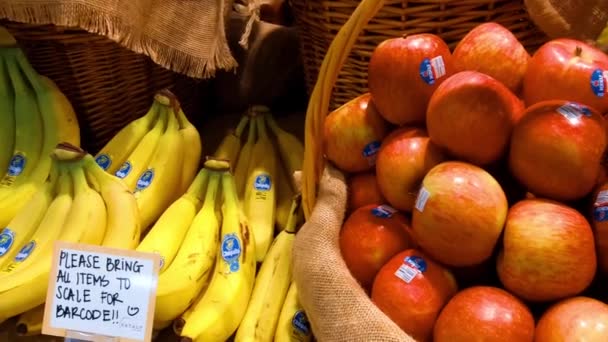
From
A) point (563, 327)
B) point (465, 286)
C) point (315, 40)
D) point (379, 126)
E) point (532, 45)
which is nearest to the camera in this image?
point (563, 327)

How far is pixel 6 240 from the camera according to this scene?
0.82 metres

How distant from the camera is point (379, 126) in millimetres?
750

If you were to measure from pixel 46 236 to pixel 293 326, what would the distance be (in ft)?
1.09

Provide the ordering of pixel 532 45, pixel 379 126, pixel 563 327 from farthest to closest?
pixel 532 45 → pixel 379 126 → pixel 563 327

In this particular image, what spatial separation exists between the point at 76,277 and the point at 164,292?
11 cm

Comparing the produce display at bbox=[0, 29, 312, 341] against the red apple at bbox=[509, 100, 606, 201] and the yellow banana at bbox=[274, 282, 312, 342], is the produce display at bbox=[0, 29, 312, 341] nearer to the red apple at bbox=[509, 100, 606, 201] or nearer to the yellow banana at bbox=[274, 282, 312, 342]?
the yellow banana at bbox=[274, 282, 312, 342]

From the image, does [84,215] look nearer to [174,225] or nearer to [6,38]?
[174,225]

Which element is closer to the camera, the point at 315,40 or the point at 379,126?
the point at 379,126

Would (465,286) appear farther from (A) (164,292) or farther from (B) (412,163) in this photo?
(A) (164,292)

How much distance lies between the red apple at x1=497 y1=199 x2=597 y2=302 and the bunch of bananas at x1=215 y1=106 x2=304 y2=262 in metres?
0.36

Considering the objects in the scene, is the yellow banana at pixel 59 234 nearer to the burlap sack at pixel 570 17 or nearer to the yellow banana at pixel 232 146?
the yellow banana at pixel 232 146

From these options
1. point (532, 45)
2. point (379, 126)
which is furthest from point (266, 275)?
point (532, 45)

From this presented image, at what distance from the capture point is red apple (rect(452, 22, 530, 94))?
68cm

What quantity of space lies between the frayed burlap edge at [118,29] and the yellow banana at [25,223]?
0.70 ft
